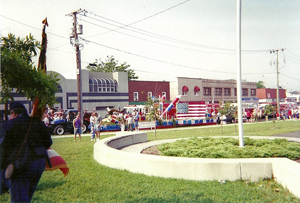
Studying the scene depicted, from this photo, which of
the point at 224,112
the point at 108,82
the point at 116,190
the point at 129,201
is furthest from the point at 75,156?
the point at 108,82

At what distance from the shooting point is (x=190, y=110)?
117 feet

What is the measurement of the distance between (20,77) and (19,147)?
113 cm

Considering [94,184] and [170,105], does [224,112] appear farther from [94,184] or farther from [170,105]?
[94,184]

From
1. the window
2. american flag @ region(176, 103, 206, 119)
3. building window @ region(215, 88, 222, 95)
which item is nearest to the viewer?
american flag @ region(176, 103, 206, 119)

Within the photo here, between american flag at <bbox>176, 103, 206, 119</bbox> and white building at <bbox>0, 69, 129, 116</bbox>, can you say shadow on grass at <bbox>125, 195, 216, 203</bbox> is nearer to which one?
american flag at <bbox>176, 103, 206, 119</bbox>

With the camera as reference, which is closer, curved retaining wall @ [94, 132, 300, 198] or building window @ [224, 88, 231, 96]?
curved retaining wall @ [94, 132, 300, 198]

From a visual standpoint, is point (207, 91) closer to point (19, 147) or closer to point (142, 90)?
point (142, 90)

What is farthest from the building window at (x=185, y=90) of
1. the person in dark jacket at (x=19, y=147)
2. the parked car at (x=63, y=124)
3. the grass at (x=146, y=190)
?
the person in dark jacket at (x=19, y=147)

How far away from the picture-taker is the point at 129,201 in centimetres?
532

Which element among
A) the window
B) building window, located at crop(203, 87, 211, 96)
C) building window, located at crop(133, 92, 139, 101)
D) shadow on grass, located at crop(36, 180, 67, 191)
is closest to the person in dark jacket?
shadow on grass, located at crop(36, 180, 67, 191)

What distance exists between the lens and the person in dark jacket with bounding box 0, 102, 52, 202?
369 centimetres

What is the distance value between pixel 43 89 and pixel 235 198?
380cm

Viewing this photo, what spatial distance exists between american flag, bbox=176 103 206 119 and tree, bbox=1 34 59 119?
30767 millimetres

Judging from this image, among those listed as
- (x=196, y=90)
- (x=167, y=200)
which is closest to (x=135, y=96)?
(x=196, y=90)
